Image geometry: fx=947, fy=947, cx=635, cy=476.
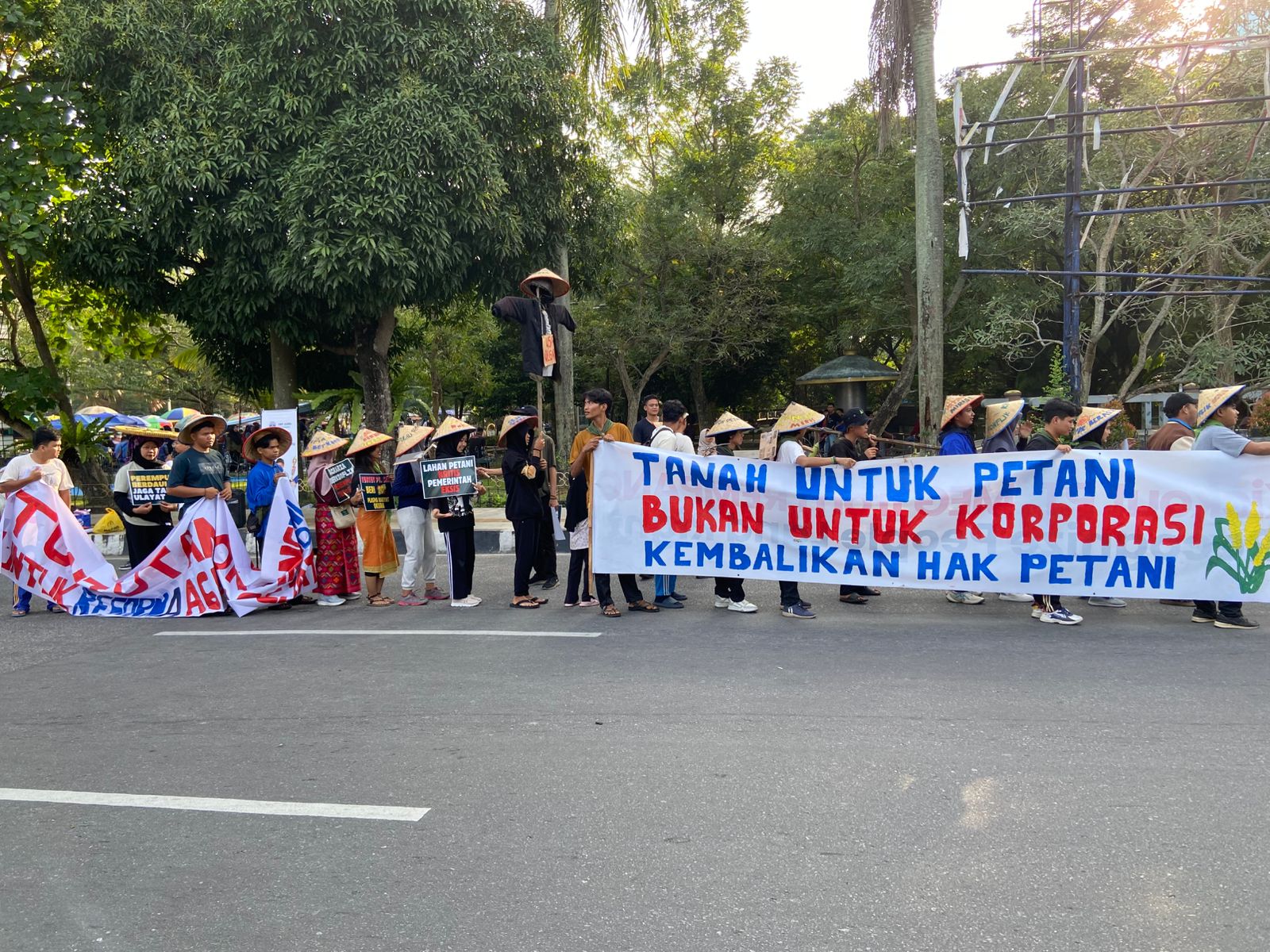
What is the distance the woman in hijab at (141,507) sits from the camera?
9.14 m

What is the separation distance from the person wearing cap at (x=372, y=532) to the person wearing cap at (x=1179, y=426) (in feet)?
21.8

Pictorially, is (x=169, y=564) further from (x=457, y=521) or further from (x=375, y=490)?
(x=457, y=521)

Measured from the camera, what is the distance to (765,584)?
30.4ft

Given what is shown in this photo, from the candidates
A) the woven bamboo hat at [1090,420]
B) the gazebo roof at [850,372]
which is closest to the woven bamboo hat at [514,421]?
the woven bamboo hat at [1090,420]

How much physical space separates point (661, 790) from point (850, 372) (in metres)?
21.0

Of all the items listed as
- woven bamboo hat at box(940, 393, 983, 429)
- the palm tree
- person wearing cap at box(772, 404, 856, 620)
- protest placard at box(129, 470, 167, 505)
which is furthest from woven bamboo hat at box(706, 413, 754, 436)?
the palm tree

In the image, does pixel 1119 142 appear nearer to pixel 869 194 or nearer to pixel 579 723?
pixel 869 194

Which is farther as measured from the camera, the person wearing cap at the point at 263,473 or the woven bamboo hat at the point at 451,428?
the person wearing cap at the point at 263,473

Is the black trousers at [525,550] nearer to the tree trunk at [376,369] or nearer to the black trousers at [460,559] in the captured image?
the black trousers at [460,559]

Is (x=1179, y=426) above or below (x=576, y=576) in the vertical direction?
above

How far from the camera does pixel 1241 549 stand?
6.89 meters

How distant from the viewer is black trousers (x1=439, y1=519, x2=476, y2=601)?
8.30m

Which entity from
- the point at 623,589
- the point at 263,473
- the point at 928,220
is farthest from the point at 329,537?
the point at 928,220

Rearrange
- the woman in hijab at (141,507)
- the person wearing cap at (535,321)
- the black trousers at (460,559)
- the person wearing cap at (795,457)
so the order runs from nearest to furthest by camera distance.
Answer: the person wearing cap at (795,457) → the black trousers at (460,559) → the person wearing cap at (535,321) → the woman in hijab at (141,507)
